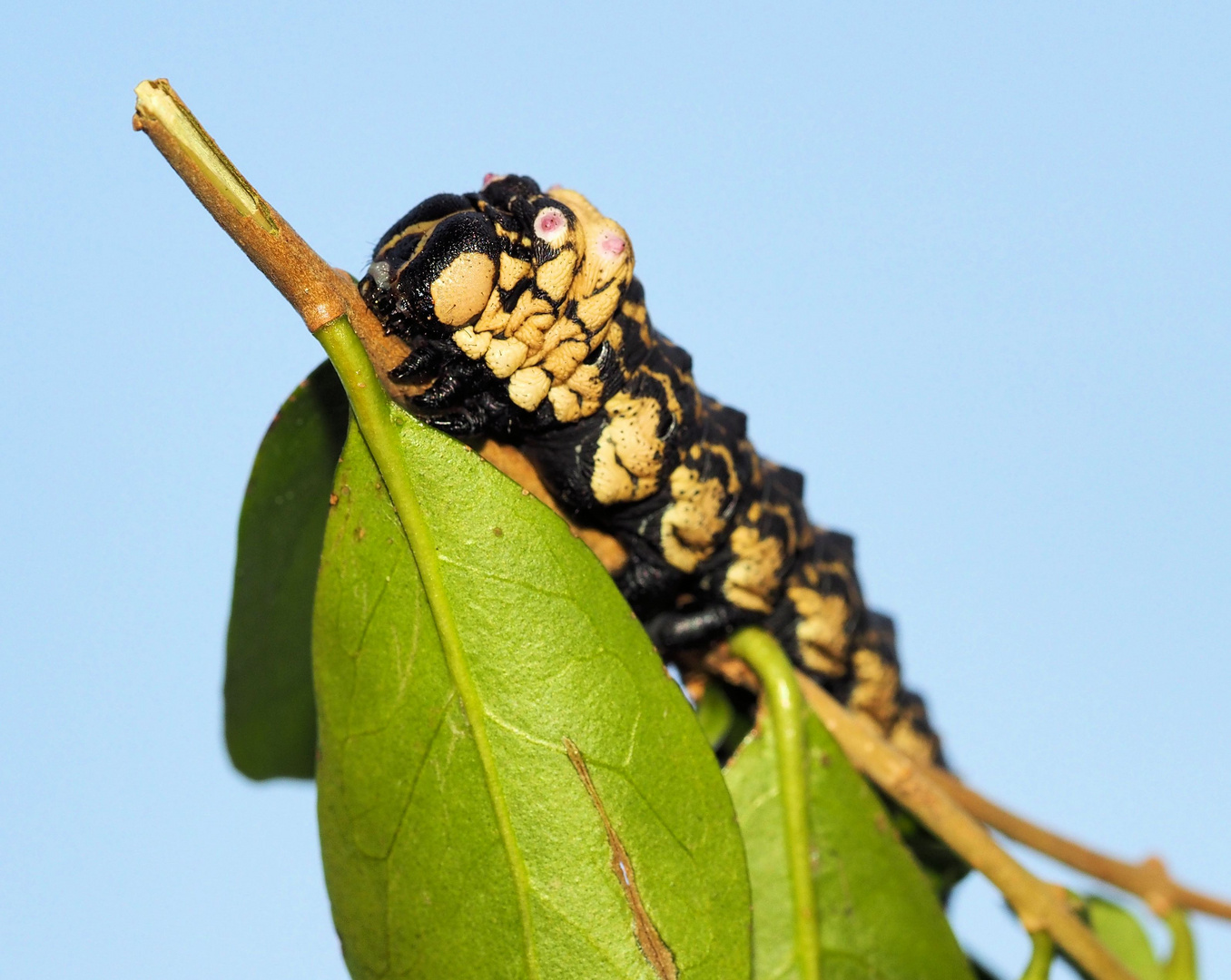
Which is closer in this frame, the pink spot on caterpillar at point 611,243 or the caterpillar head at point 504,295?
the caterpillar head at point 504,295

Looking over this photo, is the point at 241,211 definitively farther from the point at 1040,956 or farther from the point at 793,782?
the point at 1040,956

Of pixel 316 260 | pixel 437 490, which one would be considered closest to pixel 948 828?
pixel 437 490

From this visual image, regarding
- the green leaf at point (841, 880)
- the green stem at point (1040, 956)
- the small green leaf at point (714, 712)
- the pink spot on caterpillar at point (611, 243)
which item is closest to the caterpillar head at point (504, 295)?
the pink spot on caterpillar at point (611, 243)

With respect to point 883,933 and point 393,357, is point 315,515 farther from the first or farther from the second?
point 883,933

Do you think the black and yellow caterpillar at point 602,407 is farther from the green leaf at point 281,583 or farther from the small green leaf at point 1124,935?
the small green leaf at point 1124,935

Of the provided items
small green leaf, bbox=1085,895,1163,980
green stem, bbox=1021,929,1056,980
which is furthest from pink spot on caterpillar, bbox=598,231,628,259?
small green leaf, bbox=1085,895,1163,980

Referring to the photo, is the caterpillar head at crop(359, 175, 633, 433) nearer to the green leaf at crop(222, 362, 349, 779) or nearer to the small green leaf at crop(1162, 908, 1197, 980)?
the green leaf at crop(222, 362, 349, 779)

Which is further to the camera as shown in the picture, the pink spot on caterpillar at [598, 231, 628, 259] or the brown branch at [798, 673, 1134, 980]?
the brown branch at [798, 673, 1134, 980]
